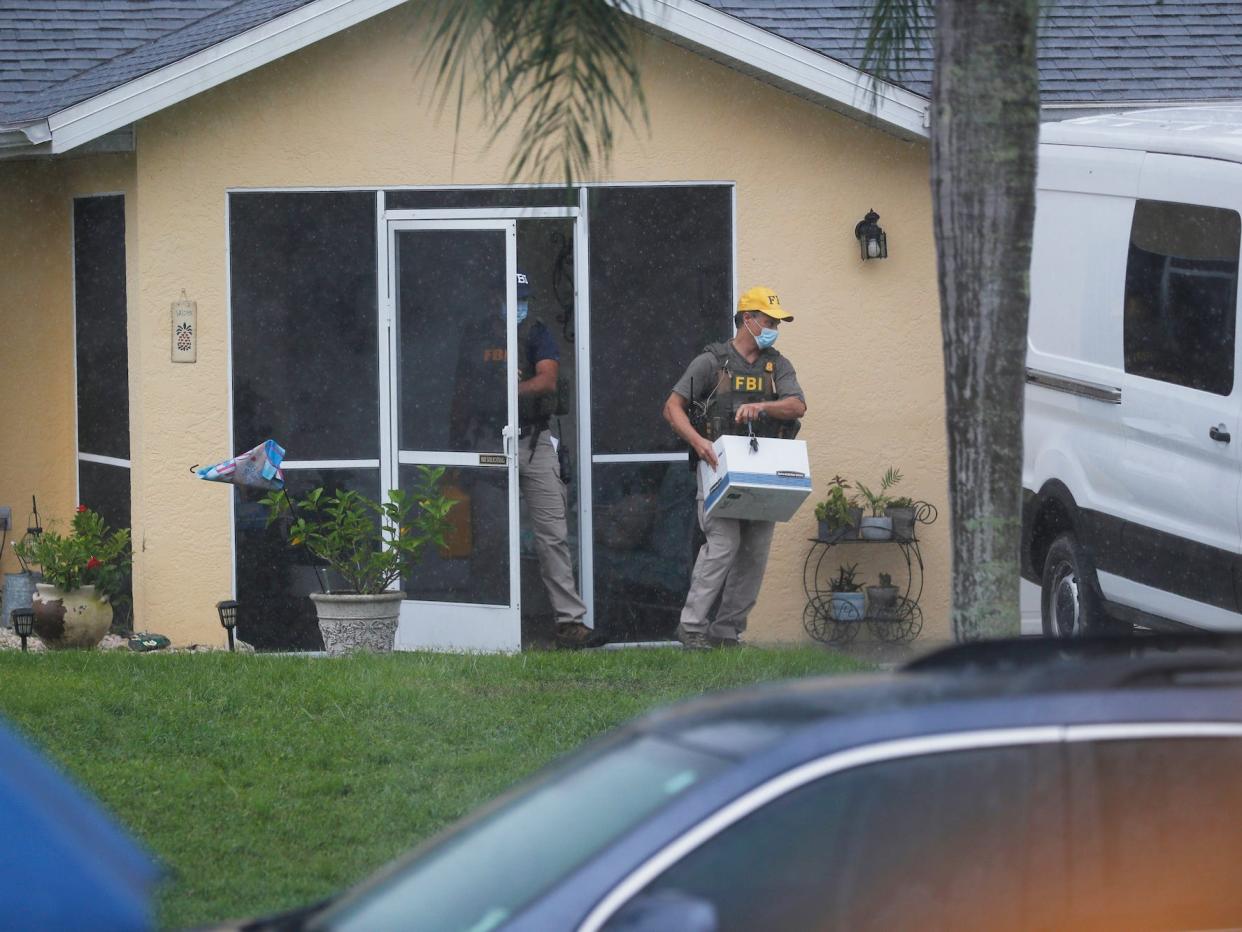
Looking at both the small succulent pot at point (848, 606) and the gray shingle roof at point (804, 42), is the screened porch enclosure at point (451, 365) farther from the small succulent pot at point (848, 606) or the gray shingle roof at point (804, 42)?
the gray shingle roof at point (804, 42)

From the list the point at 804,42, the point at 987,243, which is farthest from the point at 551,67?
the point at 804,42

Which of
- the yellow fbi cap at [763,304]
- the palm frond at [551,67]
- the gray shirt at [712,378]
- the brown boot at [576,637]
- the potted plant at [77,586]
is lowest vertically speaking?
the brown boot at [576,637]

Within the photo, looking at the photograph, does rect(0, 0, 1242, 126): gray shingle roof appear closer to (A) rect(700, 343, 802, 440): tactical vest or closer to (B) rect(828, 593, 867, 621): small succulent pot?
(A) rect(700, 343, 802, 440): tactical vest

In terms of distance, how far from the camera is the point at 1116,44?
10.9 meters

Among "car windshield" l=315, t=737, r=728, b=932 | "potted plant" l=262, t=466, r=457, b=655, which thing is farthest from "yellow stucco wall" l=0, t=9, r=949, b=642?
"car windshield" l=315, t=737, r=728, b=932

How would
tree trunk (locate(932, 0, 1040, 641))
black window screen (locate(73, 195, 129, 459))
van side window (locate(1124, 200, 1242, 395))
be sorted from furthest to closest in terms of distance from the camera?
black window screen (locate(73, 195, 129, 459)), van side window (locate(1124, 200, 1242, 395)), tree trunk (locate(932, 0, 1040, 641))

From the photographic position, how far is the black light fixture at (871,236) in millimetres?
10078

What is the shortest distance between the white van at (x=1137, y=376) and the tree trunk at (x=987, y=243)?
9.74ft

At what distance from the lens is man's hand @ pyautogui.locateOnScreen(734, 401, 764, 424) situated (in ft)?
29.7

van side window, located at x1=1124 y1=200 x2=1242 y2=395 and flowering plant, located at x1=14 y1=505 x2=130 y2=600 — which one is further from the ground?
van side window, located at x1=1124 y1=200 x2=1242 y2=395

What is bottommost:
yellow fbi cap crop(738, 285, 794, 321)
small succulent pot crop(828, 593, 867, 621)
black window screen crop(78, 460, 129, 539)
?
small succulent pot crop(828, 593, 867, 621)

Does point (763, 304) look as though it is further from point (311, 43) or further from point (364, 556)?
point (311, 43)

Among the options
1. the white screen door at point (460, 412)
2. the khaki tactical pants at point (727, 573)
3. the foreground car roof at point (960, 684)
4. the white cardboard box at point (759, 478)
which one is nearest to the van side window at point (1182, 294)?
the white cardboard box at point (759, 478)

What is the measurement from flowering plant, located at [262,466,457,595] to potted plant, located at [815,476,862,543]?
2.23 metres
